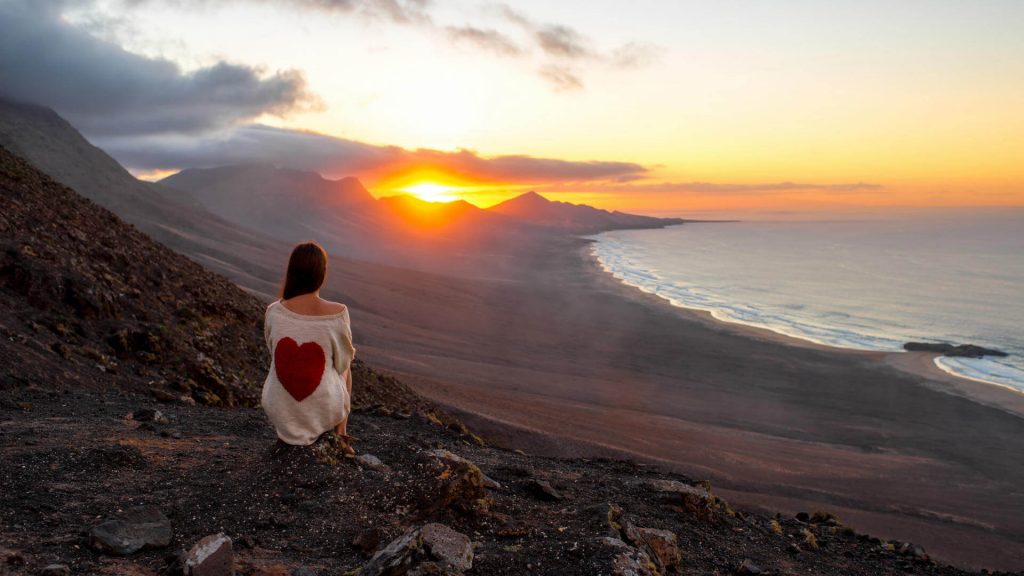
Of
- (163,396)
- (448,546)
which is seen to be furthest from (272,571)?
(163,396)

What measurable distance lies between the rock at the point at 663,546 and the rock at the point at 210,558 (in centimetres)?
261

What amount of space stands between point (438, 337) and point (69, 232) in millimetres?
20775

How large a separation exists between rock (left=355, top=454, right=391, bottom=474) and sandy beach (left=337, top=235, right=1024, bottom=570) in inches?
417

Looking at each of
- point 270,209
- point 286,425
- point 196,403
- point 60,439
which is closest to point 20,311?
point 196,403

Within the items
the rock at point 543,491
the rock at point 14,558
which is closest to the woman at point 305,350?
the rock at point 14,558

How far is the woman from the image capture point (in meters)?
4.77

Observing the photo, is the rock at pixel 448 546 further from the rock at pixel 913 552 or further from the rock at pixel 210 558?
the rock at pixel 913 552

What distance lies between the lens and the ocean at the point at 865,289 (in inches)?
1585

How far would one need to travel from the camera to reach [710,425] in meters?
21.8

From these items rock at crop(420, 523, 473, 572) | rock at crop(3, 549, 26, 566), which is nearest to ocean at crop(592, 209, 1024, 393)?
rock at crop(420, 523, 473, 572)

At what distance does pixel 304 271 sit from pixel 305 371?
0.70 metres

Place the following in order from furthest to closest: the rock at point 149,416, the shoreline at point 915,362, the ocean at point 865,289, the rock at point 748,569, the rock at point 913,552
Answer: the ocean at point 865,289, the shoreline at point 915,362, the rock at point 913,552, the rock at point 149,416, the rock at point 748,569

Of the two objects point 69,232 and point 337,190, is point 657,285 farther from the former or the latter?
point 337,190

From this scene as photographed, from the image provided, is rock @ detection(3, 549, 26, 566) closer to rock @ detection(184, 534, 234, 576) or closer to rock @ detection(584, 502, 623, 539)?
rock @ detection(184, 534, 234, 576)
